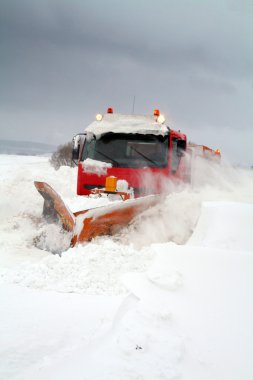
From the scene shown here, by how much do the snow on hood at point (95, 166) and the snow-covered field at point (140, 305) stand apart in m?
1.88

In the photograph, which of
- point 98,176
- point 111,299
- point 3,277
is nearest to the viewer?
point 111,299

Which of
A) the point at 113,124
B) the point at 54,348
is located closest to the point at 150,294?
the point at 54,348

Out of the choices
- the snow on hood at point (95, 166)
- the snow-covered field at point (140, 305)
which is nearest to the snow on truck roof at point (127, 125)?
the snow on hood at point (95, 166)

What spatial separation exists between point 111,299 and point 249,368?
122 centimetres

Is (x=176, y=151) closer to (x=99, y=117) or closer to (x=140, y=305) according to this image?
(x=99, y=117)

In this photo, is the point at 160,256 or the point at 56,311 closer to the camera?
the point at 56,311

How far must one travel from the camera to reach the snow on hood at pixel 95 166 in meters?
6.43

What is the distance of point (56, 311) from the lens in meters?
2.63

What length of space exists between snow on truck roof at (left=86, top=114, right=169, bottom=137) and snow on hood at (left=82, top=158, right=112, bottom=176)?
1.89ft

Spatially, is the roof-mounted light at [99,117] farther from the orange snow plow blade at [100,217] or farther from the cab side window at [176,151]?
→ the orange snow plow blade at [100,217]

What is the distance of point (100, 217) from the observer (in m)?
3.96

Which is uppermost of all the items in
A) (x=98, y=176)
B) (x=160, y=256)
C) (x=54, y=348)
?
(x=98, y=176)

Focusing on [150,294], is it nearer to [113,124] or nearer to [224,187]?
[113,124]

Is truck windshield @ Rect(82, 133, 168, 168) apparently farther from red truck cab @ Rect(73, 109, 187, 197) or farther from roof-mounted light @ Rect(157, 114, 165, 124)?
roof-mounted light @ Rect(157, 114, 165, 124)
